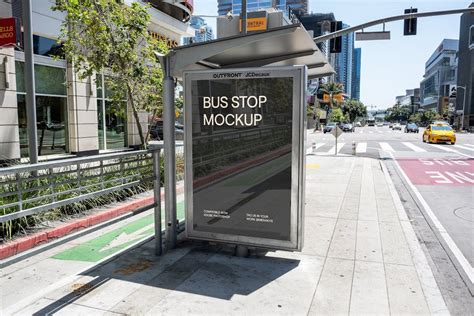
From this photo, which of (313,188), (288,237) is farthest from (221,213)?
(313,188)

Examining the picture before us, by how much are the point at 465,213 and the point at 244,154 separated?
552 centimetres

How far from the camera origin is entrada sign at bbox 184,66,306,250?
15.5ft

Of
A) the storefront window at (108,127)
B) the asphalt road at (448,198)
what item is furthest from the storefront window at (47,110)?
the asphalt road at (448,198)

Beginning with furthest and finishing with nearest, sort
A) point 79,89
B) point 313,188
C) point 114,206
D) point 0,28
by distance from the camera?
point 79,89 < point 313,188 < point 0,28 < point 114,206

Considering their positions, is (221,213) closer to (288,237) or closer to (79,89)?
(288,237)

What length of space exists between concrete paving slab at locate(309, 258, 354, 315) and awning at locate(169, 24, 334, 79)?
2.83m

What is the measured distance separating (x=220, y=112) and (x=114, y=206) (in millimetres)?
3650

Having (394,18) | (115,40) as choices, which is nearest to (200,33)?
(394,18)

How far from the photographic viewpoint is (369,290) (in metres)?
4.24

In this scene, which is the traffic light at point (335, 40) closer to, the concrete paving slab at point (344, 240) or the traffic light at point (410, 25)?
the traffic light at point (410, 25)

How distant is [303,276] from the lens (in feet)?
15.0

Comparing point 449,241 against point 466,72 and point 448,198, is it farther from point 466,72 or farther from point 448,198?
point 466,72

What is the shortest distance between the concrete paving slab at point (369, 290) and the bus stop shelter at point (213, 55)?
247cm

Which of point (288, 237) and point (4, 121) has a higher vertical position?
point (4, 121)
